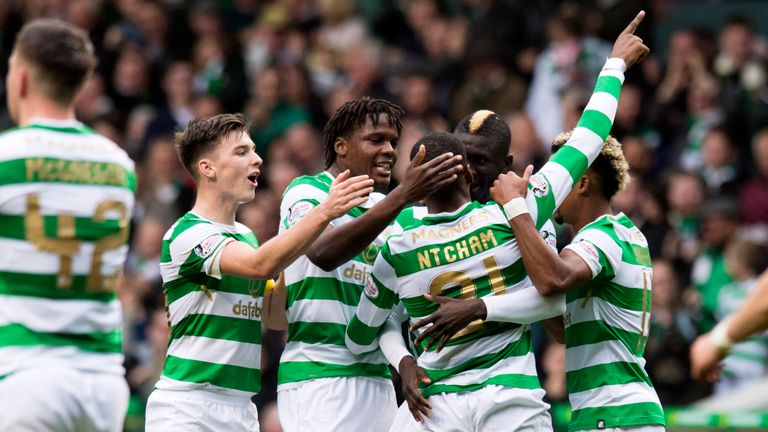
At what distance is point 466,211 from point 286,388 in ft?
4.75

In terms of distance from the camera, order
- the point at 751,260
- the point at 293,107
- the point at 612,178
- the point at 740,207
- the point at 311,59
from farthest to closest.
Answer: the point at 311,59, the point at 293,107, the point at 740,207, the point at 751,260, the point at 612,178

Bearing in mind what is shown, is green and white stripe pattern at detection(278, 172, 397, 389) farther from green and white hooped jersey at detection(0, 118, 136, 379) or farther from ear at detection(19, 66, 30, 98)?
ear at detection(19, 66, 30, 98)

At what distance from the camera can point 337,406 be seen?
6.53m

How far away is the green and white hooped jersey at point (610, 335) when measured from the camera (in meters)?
6.25

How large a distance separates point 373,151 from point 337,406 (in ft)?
4.56

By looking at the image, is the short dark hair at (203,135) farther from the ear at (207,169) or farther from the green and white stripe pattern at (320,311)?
the green and white stripe pattern at (320,311)

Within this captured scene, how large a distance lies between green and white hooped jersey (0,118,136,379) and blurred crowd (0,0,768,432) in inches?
219

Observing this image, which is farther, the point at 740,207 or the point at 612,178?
the point at 740,207

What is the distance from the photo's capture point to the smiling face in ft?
22.1

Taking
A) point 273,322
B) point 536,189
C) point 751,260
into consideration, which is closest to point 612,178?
point 536,189

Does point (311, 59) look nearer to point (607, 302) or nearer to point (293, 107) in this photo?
point (293, 107)

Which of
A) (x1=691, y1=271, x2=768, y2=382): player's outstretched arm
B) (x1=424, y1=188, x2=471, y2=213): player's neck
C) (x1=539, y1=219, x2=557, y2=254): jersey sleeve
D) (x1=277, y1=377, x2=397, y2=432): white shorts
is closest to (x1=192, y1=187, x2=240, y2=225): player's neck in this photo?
(x1=277, y1=377, x2=397, y2=432): white shorts

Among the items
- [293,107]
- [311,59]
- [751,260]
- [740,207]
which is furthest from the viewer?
[311,59]

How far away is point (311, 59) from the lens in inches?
613
